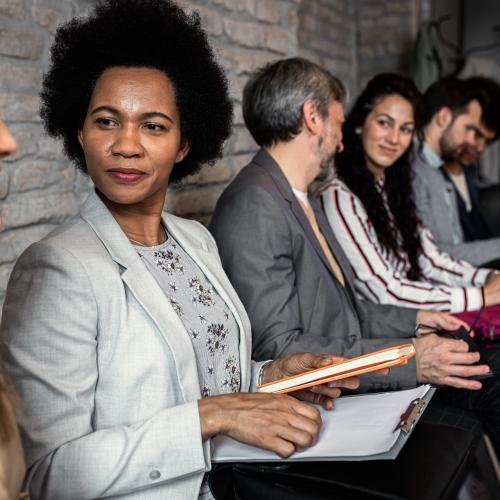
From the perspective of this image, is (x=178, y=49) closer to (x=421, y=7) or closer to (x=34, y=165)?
(x=34, y=165)

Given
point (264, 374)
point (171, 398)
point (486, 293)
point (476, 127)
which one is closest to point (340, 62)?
point (476, 127)

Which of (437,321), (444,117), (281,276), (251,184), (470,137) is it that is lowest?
(437,321)

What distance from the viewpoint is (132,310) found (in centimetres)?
131

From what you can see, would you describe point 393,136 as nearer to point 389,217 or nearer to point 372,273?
point 389,217

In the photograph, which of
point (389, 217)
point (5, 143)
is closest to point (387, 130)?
point (389, 217)

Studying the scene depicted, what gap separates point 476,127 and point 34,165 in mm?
2582

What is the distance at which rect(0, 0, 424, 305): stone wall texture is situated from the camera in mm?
1903

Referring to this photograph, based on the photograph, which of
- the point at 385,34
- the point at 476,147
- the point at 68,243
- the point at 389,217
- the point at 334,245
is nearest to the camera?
the point at 68,243

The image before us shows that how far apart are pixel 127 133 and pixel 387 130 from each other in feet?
5.51

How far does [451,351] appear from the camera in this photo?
1964mm

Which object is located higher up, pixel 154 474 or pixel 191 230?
pixel 191 230

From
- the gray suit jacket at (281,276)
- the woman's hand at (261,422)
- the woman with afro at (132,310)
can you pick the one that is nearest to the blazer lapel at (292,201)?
the gray suit jacket at (281,276)

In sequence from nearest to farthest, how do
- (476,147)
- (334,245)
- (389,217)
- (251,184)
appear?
1. (251,184)
2. (334,245)
3. (389,217)
4. (476,147)

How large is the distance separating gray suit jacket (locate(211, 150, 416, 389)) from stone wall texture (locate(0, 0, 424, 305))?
8.8 inches
